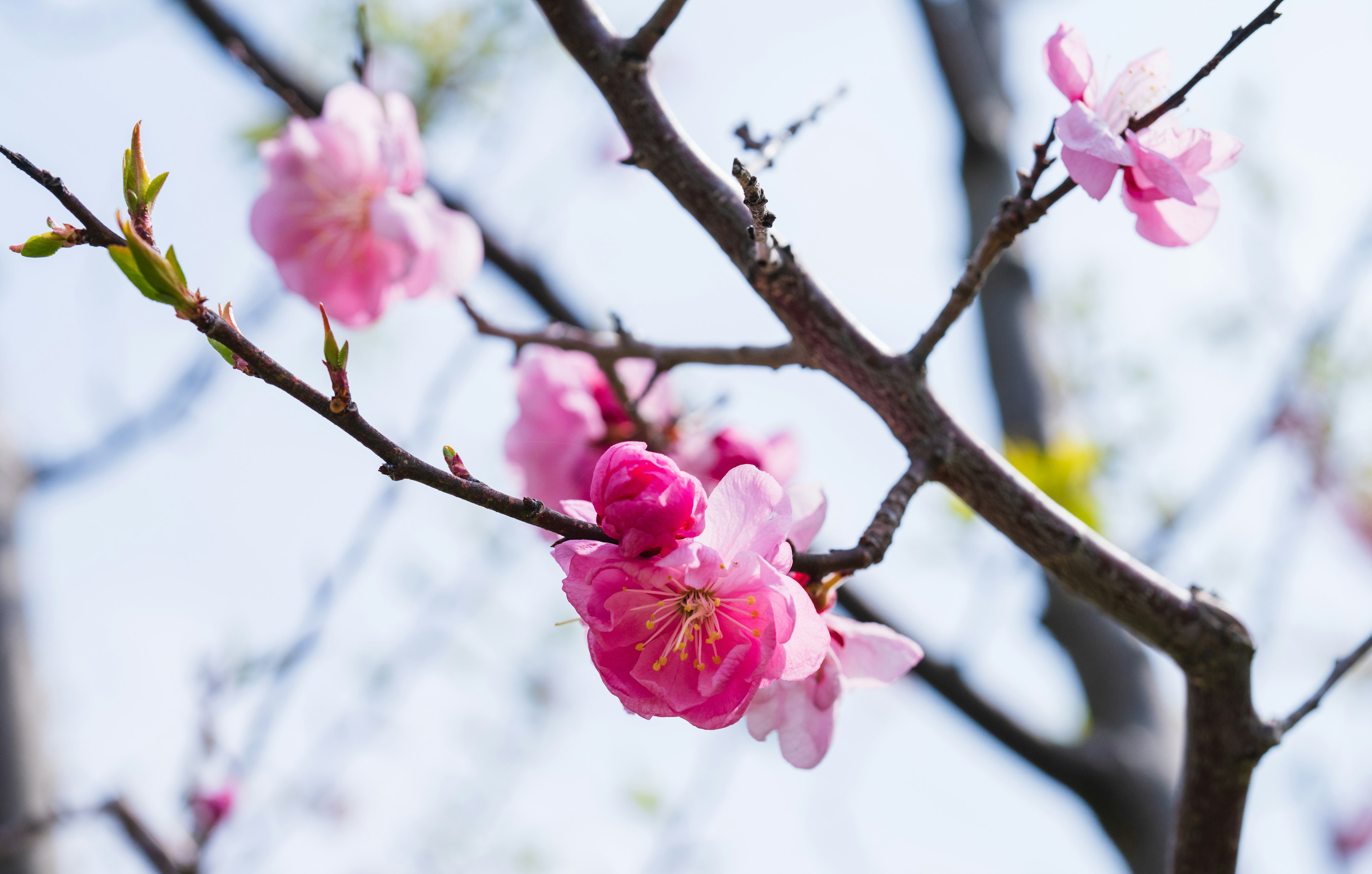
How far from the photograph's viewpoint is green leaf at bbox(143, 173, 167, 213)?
0.64 metres

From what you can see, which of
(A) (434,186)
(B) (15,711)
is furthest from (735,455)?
(B) (15,711)

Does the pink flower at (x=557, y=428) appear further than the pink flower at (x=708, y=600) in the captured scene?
Yes

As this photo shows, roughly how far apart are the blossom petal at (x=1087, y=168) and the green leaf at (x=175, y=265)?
2.39 feet

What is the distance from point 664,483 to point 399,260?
3.29ft

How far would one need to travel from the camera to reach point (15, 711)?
2477mm

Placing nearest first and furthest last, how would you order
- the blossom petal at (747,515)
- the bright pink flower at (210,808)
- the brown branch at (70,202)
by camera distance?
the brown branch at (70,202) → the blossom petal at (747,515) → the bright pink flower at (210,808)

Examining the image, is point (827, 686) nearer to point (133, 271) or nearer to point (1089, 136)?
point (1089, 136)

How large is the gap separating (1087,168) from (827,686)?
0.54 m

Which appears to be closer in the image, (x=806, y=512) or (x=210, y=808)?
(x=806, y=512)

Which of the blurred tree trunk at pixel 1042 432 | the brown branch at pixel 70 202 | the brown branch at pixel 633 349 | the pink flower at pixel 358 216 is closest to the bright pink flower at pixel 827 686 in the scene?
the brown branch at pixel 633 349

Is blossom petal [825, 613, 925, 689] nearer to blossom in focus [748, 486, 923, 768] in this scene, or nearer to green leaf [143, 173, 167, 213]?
blossom in focus [748, 486, 923, 768]

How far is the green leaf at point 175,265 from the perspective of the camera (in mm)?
605

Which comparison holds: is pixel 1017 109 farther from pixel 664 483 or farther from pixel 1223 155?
pixel 664 483

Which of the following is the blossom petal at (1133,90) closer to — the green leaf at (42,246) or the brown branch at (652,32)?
the brown branch at (652,32)
